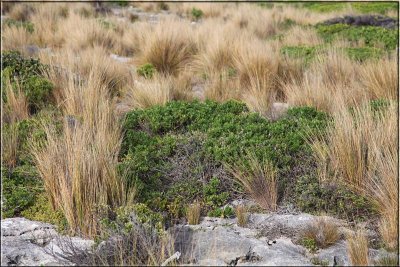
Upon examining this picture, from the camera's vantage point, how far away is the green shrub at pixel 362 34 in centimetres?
1057

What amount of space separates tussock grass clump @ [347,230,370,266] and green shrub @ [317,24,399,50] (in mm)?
7768

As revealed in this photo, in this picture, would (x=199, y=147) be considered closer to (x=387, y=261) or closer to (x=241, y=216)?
(x=241, y=216)

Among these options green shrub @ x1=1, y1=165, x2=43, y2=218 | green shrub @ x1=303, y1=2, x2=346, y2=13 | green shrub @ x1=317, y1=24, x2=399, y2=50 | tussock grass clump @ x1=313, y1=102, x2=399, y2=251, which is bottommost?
green shrub @ x1=1, y1=165, x2=43, y2=218

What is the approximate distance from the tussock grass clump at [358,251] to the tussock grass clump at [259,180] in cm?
103

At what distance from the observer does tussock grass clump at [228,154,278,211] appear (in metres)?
4.23

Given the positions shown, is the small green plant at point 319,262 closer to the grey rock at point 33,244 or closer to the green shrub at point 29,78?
the grey rock at point 33,244

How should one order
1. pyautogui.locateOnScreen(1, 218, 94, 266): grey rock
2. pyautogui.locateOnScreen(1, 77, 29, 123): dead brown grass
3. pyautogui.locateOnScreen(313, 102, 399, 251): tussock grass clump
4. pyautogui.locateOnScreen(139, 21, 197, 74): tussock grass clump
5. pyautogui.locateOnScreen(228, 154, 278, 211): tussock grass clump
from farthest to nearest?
pyautogui.locateOnScreen(139, 21, 197, 74): tussock grass clump → pyautogui.locateOnScreen(1, 77, 29, 123): dead brown grass → pyautogui.locateOnScreen(228, 154, 278, 211): tussock grass clump → pyautogui.locateOnScreen(313, 102, 399, 251): tussock grass clump → pyautogui.locateOnScreen(1, 218, 94, 266): grey rock

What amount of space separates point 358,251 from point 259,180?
130cm

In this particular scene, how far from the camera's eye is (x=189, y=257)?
3264mm

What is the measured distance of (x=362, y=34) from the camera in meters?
11.5

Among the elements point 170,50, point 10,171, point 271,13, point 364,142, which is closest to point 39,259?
point 10,171

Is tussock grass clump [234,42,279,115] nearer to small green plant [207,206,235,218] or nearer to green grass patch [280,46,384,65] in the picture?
green grass patch [280,46,384,65]

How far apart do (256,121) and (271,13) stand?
35.3 ft

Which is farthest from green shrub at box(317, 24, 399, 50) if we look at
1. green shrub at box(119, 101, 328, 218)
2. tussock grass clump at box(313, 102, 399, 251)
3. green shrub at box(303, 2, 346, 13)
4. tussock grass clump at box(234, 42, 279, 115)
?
green shrub at box(303, 2, 346, 13)
